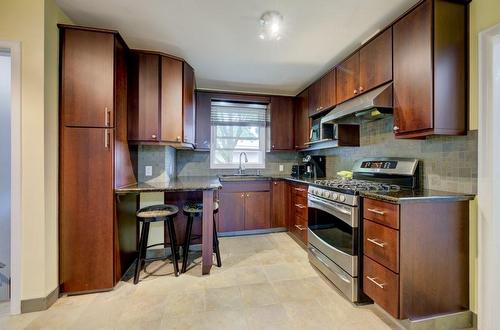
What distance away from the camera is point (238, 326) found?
165 centimetres

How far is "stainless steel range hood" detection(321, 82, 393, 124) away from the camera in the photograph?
2.00 meters

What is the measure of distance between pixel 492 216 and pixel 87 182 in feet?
10.2

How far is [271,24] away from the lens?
201cm

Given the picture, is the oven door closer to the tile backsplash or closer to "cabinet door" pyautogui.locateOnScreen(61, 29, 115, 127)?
the tile backsplash

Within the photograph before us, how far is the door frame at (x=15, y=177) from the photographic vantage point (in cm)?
174

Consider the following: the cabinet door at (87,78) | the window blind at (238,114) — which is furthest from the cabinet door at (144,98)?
the window blind at (238,114)

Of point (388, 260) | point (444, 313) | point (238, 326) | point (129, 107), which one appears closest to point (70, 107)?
point (129, 107)

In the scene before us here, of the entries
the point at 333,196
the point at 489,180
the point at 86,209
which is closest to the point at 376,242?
the point at 333,196

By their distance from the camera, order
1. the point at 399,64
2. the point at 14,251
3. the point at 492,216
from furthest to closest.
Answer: the point at 399,64, the point at 14,251, the point at 492,216

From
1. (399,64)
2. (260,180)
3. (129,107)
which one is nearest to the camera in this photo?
(399,64)

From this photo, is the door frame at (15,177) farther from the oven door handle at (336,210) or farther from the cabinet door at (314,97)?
the cabinet door at (314,97)

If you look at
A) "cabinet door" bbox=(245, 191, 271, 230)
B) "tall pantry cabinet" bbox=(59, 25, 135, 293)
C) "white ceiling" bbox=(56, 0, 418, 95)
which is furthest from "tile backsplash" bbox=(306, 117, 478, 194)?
"tall pantry cabinet" bbox=(59, 25, 135, 293)

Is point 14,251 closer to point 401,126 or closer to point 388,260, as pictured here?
point 388,260

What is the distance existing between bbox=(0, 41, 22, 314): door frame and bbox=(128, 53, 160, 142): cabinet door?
888 millimetres
